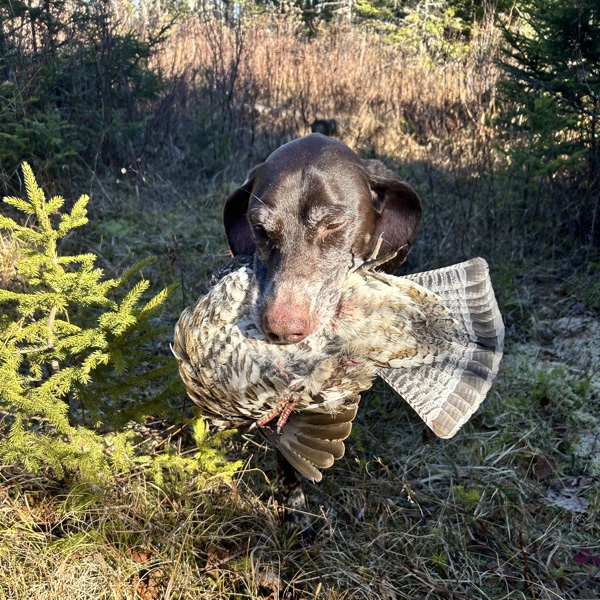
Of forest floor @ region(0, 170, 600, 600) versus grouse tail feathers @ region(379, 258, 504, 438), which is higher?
grouse tail feathers @ region(379, 258, 504, 438)

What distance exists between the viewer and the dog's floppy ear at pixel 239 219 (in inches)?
113

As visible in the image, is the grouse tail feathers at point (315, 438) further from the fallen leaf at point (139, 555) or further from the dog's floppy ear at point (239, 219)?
the dog's floppy ear at point (239, 219)

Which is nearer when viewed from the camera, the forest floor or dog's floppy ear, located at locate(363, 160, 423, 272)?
the forest floor

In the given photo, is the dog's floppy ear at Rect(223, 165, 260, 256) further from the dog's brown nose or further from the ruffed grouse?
the dog's brown nose

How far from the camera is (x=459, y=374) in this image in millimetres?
2145

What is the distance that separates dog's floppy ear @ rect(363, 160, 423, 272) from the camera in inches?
111

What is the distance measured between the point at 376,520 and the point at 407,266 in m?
2.08

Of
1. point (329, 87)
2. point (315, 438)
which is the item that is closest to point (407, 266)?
point (315, 438)

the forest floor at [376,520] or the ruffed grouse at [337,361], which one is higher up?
the ruffed grouse at [337,361]

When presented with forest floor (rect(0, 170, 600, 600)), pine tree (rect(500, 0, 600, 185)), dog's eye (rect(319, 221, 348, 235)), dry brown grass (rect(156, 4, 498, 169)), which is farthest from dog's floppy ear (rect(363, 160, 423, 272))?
dry brown grass (rect(156, 4, 498, 169))

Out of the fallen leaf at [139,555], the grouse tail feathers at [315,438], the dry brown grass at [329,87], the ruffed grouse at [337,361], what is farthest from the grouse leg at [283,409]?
the dry brown grass at [329,87]

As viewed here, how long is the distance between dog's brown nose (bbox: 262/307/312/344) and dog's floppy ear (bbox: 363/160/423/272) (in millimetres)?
1062

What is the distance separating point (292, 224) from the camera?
2.43 m

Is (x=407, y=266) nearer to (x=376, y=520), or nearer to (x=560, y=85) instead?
(x=560, y=85)
